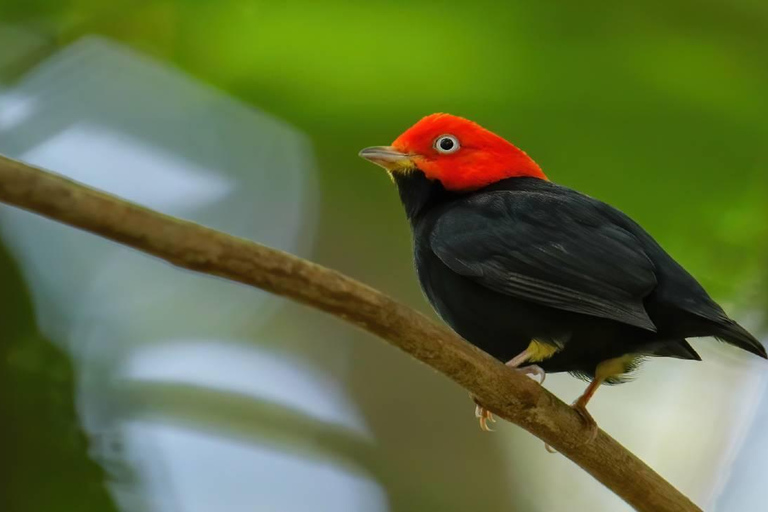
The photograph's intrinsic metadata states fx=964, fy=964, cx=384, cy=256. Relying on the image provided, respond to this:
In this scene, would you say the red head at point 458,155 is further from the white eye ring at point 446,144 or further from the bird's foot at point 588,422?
the bird's foot at point 588,422

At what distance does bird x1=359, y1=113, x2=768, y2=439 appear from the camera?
3.49 metres

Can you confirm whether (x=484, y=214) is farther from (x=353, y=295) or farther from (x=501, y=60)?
(x=353, y=295)

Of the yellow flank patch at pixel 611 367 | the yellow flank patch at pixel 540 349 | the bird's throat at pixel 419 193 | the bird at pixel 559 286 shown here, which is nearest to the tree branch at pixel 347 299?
the bird at pixel 559 286

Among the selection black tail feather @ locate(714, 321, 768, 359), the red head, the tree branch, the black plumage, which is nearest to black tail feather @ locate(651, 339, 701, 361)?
the black plumage

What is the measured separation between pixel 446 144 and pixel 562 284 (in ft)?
3.88

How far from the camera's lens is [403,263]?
4.93 meters

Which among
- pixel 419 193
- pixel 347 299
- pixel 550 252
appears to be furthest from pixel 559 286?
pixel 347 299

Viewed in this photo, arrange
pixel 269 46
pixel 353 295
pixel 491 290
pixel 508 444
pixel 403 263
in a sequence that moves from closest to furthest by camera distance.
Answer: pixel 353 295 → pixel 491 290 → pixel 269 46 → pixel 403 263 → pixel 508 444

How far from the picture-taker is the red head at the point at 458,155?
4.42 meters

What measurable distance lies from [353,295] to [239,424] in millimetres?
2049

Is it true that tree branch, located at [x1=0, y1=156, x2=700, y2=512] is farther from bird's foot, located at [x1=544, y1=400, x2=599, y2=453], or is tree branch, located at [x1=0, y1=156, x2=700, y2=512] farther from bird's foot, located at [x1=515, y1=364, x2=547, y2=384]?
bird's foot, located at [x1=515, y1=364, x2=547, y2=384]

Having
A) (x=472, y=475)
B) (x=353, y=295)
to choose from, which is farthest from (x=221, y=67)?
(x=472, y=475)

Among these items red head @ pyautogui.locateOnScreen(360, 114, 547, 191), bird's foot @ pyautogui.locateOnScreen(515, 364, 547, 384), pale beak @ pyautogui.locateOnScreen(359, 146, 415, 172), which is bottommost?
bird's foot @ pyautogui.locateOnScreen(515, 364, 547, 384)

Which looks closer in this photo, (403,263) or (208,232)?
(208,232)
